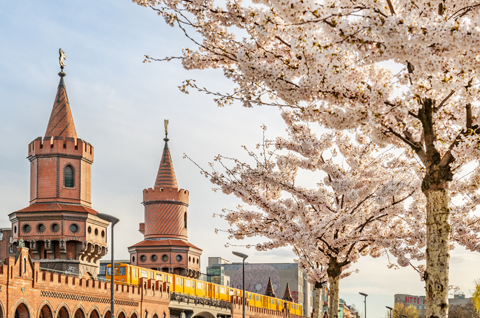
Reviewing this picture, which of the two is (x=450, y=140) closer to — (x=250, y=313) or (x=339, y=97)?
(x=339, y=97)

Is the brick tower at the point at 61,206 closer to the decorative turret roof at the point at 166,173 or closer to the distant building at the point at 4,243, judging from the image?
the decorative turret roof at the point at 166,173

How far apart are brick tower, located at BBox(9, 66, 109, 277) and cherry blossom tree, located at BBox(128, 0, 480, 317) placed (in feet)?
125

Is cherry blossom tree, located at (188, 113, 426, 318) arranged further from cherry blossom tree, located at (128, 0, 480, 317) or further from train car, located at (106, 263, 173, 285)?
train car, located at (106, 263, 173, 285)

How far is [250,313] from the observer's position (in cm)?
6738

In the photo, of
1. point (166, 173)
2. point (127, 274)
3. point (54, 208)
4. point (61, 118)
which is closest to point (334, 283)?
point (127, 274)

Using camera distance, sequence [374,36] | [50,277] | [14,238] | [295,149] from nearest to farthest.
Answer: [374,36] → [295,149] → [50,277] → [14,238]

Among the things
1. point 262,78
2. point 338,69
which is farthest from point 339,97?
point 262,78

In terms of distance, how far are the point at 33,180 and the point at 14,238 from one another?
4.61 m

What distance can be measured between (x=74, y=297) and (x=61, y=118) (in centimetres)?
1603

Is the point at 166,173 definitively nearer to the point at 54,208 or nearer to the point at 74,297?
the point at 54,208

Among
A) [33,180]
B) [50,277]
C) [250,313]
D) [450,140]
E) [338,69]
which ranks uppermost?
[33,180]

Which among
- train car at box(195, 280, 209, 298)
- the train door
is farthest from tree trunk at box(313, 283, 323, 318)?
train car at box(195, 280, 209, 298)

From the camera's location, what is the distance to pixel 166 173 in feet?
218

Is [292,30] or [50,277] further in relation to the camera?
[50,277]
